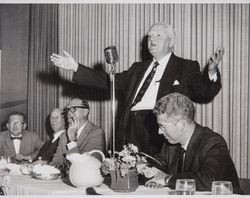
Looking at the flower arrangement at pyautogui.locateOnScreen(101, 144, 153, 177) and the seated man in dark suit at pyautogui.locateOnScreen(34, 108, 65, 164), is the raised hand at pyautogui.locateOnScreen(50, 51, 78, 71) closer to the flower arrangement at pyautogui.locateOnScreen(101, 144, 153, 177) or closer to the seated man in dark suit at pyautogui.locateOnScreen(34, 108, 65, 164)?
the flower arrangement at pyautogui.locateOnScreen(101, 144, 153, 177)

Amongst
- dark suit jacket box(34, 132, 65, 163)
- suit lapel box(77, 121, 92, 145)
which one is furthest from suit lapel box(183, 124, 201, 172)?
dark suit jacket box(34, 132, 65, 163)

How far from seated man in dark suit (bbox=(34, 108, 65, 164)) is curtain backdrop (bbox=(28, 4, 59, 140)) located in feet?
1.20

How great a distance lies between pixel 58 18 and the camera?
446cm

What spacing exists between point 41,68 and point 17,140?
0.81 meters

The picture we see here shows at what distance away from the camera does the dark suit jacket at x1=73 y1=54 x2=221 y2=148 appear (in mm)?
2789

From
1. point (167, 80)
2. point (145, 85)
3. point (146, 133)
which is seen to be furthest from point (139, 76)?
point (146, 133)

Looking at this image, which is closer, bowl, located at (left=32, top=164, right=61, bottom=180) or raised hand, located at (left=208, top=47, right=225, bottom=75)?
bowl, located at (left=32, top=164, right=61, bottom=180)

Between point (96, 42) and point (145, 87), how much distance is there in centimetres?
142

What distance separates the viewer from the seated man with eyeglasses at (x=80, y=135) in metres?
3.47

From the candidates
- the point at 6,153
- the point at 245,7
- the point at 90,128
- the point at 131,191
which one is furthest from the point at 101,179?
the point at 6,153

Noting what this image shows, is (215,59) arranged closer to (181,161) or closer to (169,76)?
(169,76)

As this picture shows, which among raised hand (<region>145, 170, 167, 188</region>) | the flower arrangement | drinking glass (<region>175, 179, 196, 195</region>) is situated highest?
the flower arrangement

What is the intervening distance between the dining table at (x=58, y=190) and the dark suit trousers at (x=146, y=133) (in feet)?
2.80

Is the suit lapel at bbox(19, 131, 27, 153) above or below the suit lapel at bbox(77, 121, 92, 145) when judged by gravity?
below
